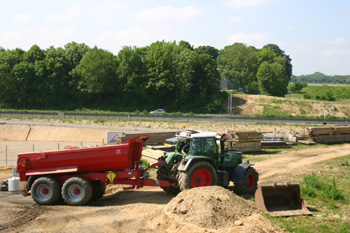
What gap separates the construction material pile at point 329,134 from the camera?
32.4 meters

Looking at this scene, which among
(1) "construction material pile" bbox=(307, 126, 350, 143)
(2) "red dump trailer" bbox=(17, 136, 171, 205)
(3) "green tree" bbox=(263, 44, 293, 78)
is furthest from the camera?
(3) "green tree" bbox=(263, 44, 293, 78)

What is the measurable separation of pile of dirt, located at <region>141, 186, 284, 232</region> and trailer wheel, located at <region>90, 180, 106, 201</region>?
326cm

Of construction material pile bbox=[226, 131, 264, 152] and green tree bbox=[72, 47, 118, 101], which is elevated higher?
green tree bbox=[72, 47, 118, 101]

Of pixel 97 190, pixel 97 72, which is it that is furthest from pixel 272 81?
pixel 97 190

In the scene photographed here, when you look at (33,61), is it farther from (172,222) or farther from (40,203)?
(172,222)

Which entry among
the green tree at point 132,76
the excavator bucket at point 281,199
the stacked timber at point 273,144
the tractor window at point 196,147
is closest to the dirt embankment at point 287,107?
the green tree at point 132,76

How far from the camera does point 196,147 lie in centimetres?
1348

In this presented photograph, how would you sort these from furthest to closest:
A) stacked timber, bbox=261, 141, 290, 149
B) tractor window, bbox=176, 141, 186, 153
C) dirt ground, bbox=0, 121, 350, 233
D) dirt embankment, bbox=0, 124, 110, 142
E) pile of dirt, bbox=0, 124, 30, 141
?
1. pile of dirt, bbox=0, 124, 30, 141
2. dirt embankment, bbox=0, 124, 110, 142
3. stacked timber, bbox=261, 141, 290, 149
4. tractor window, bbox=176, 141, 186, 153
5. dirt ground, bbox=0, 121, 350, 233

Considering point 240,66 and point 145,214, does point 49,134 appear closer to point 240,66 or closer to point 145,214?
point 145,214

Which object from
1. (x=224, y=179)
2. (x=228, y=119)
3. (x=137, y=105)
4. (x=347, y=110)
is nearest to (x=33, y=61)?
(x=137, y=105)

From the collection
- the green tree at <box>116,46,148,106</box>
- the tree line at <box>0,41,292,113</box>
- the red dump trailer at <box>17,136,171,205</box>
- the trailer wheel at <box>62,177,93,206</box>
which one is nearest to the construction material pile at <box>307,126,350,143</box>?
the red dump trailer at <box>17,136,171,205</box>

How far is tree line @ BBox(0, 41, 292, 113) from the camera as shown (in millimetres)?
67500

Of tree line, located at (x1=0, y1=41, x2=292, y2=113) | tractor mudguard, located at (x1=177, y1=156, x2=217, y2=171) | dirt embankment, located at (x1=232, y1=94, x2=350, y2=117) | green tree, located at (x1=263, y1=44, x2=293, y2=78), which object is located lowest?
tractor mudguard, located at (x1=177, y1=156, x2=217, y2=171)

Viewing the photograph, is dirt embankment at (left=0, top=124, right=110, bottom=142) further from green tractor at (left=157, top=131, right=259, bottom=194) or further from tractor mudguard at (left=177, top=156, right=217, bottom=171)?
tractor mudguard at (left=177, top=156, right=217, bottom=171)
